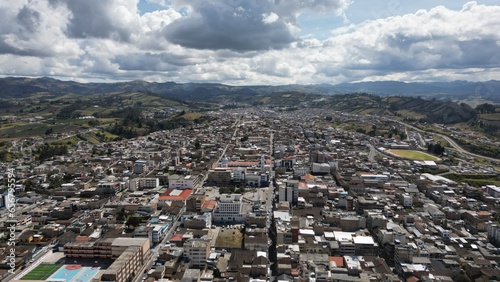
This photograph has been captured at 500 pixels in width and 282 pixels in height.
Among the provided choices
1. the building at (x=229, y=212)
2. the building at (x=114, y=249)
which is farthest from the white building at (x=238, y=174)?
the building at (x=114, y=249)

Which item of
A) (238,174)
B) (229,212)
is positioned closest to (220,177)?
(238,174)

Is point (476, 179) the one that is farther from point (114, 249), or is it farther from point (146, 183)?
point (114, 249)

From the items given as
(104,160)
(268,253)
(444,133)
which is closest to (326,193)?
(268,253)

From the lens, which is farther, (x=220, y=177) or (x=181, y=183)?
(x=220, y=177)

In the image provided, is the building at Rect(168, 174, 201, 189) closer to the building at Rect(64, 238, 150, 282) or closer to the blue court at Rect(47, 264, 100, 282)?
the building at Rect(64, 238, 150, 282)

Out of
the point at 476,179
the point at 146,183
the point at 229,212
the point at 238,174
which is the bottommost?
the point at 476,179

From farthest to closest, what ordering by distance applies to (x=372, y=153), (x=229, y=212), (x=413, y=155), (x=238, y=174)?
(x=372, y=153) → (x=413, y=155) → (x=238, y=174) → (x=229, y=212)

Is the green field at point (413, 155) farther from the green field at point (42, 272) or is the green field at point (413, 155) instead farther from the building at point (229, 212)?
the green field at point (42, 272)

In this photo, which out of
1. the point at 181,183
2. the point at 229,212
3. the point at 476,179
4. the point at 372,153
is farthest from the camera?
the point at 372,153
